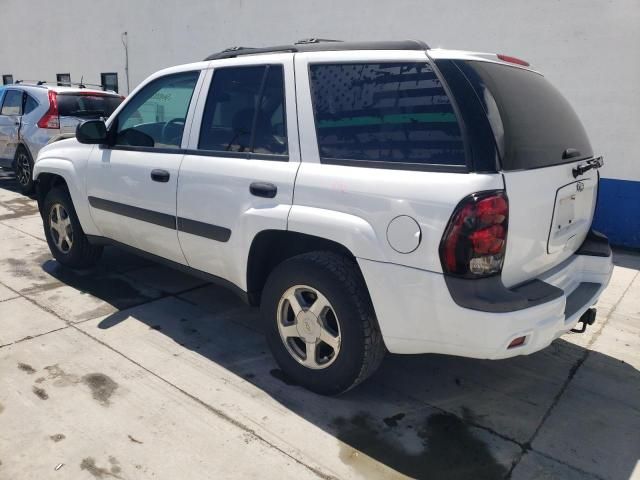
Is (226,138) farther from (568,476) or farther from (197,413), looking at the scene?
(568,476)

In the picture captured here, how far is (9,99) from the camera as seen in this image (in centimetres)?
850

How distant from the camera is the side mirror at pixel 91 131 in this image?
13.0 feet

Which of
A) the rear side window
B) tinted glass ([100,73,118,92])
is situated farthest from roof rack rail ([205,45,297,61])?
tinted glass ([100,73,118,92])

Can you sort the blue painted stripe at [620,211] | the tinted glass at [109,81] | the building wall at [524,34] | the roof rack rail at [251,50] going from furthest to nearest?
the tinted glass at [109,81] → the blue painted stripe at [620,211] → the building wall at [524,34] → the roof rack rail at [251,50]

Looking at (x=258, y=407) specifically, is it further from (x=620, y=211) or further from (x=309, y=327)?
(x=620, y=211)

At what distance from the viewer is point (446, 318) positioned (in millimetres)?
2402

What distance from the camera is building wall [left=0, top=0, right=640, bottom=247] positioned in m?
6.02

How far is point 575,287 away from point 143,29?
11667 mm

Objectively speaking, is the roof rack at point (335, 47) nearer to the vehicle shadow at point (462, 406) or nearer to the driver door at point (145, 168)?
the driver door at point (145, 168)

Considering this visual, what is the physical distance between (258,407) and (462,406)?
1128 mm

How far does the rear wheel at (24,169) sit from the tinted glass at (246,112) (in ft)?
19.5

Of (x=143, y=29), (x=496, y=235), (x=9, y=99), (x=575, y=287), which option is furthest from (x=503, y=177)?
(x=143, y=29)

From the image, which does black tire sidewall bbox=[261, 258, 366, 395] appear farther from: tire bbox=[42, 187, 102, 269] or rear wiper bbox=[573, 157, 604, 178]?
tire bbox=[42, 187, 102, 269]

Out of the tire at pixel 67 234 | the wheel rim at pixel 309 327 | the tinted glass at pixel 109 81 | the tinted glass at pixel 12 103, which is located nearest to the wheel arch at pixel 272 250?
the wheel rim at pixel 309 327
